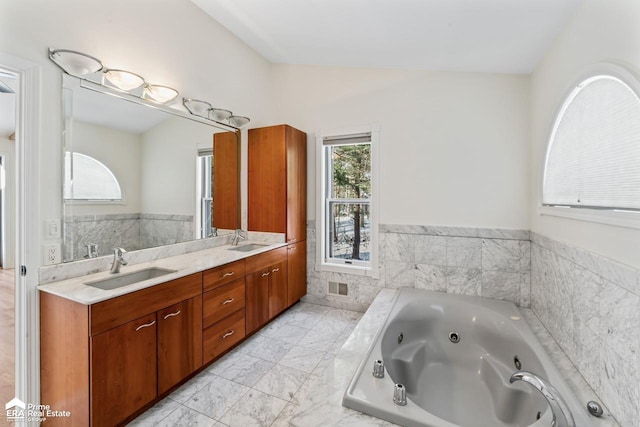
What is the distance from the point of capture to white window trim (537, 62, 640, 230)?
1100mm

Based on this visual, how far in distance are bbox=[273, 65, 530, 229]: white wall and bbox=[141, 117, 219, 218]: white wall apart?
1.50m

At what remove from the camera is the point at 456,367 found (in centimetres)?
214

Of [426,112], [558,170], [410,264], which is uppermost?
[426,112]

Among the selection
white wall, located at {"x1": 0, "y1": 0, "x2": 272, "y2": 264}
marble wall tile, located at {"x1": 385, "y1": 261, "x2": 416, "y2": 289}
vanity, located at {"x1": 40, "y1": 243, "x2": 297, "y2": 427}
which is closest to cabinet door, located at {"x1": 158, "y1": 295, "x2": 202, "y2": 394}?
vanity, located at {"x1": 40, "y1": 243, "x2": 297, "y2": 427}

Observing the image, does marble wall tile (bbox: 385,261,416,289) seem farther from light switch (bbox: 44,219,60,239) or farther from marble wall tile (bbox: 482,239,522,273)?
light switch (bbox: 44,219,60,239)

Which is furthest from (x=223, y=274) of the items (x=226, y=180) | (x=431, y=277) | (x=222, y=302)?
(x=431, y=277)

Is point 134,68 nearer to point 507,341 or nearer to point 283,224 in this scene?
point 283,224

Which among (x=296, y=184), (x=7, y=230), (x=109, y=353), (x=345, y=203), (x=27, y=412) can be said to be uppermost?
(x=296, y=184)

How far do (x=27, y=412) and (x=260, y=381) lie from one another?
1344mm

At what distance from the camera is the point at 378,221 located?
9.91ft

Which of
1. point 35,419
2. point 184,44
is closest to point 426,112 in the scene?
point 184,44

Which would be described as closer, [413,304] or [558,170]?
[558,170]

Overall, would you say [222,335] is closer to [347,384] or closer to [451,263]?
[347,384]

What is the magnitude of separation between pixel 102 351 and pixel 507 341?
2.67 meters
